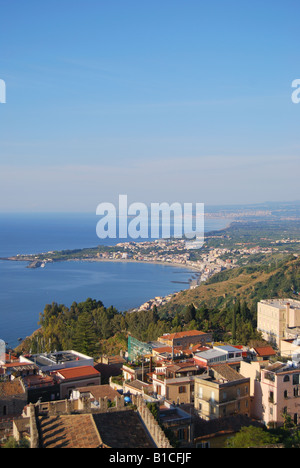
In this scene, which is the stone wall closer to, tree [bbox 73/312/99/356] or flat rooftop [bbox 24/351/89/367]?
A: flat rooftop [bbox 24/351/89/367]

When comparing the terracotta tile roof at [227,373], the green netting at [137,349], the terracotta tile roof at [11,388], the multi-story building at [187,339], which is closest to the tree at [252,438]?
the terracotta tile roof at [227,373]

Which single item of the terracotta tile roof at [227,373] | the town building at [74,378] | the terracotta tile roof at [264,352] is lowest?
the town building at [74,378]

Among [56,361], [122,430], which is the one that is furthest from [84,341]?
[122,430]

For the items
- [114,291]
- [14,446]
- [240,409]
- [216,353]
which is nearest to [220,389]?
[240,409]

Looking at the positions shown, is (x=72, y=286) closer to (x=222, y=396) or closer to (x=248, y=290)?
(x=248, y=290)

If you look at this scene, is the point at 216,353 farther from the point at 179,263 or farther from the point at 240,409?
the point at 179,263

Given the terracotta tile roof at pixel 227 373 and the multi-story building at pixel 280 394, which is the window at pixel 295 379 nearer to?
the multi-story building at pixel 280 394
